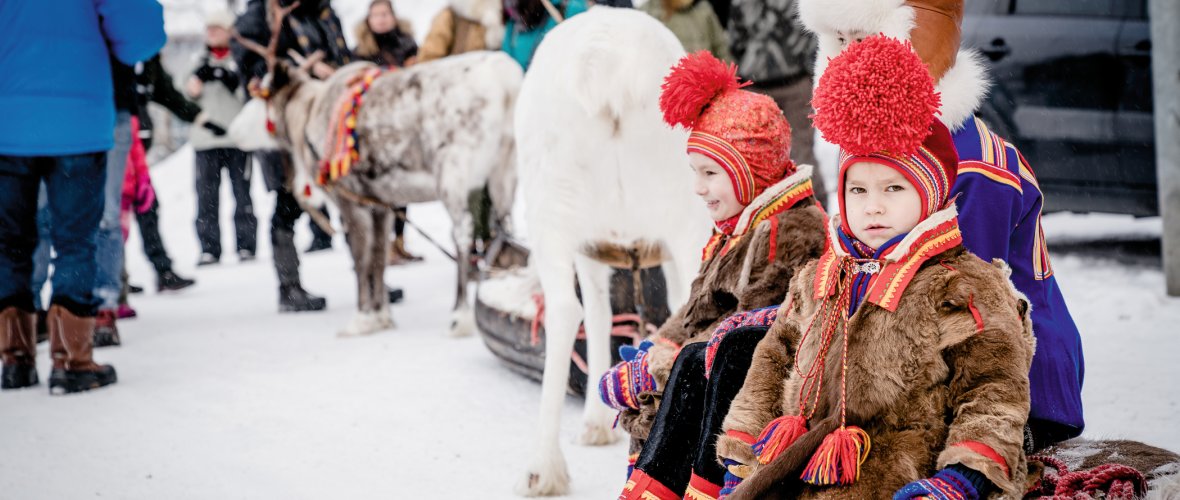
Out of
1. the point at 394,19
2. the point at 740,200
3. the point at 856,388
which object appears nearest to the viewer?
the point at 856,388

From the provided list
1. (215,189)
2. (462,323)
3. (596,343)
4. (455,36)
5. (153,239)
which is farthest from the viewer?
(215,189)

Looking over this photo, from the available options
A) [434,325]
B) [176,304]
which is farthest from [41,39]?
[176,304]

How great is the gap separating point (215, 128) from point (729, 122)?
7.15 meters

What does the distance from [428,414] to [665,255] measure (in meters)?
1.52

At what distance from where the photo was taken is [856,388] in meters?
1.89

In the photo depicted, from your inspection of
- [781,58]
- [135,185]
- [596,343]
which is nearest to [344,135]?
[135,185]

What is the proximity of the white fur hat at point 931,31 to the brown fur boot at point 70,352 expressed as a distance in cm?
393

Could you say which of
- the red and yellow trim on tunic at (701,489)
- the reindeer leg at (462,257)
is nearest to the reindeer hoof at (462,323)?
the reindeer leg at (462,257)

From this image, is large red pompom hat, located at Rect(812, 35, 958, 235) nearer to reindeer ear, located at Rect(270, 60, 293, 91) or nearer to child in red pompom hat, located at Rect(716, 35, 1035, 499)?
child in red pompom hat, located at Rect(716, 35, 1035, 499)

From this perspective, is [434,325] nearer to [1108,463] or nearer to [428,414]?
[428,414]

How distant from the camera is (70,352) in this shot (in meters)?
4.79

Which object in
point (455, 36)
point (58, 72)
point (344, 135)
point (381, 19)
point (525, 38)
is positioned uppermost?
point (381, 19)

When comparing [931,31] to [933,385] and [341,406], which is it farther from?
[341,406]

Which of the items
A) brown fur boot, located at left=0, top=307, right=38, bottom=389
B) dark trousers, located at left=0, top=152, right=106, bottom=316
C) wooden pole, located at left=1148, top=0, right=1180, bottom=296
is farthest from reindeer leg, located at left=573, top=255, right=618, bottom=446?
wooden pole, located at left=1148, top=0, right=1180, bottom=296
